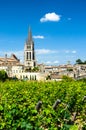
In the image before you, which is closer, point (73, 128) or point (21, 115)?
point (73, 128)

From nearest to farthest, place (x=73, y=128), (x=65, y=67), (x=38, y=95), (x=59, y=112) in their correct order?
(x=73, y=128) → (x=59, y=112) → (x=38, y=95) → (x=65, y=67)

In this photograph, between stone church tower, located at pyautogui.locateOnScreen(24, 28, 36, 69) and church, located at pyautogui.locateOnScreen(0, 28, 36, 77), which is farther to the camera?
stone church tower, located at pyautogui.locateOnScreen(24, 28, 36, 69)

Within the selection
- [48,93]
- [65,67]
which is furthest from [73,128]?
[65,67]

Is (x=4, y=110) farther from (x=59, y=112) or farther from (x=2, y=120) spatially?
(x=59, y=112)

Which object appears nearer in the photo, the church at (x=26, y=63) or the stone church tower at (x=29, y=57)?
the church at (x=26, y=63)

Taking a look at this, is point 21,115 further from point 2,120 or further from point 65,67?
point 65,67

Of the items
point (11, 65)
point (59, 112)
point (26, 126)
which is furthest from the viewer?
point (11, 65)

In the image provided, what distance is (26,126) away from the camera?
711 centimetres

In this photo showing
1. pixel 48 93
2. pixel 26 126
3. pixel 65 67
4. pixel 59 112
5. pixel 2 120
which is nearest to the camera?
pixel 26 126

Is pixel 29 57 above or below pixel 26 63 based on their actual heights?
above

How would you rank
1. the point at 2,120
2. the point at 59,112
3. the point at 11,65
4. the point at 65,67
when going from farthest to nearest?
the point at 65,67
the point at 11,65
the point at 59,112
the point at 2,120

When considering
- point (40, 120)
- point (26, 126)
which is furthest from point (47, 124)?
point (26, 126)

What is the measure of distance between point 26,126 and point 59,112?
436cm

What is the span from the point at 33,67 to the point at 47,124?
4787 inches
